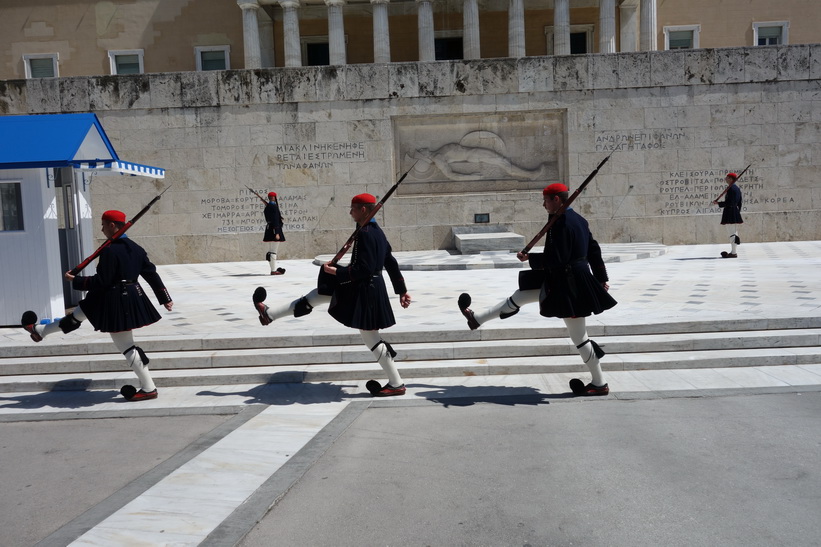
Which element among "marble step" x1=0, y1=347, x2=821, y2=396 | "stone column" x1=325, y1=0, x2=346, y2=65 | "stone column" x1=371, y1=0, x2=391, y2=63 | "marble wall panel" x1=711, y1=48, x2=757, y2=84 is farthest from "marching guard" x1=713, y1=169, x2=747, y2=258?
"stone column" x1=325, y1=0, x2=346, y2=65

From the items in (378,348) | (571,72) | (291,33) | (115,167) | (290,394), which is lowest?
(290,394)

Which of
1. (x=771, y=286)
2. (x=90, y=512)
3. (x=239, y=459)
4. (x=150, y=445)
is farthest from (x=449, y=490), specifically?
(x=771, y=286)

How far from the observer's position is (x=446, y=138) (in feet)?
63.7

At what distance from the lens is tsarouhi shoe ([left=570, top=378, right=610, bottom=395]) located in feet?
20.8

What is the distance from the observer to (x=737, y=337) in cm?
775

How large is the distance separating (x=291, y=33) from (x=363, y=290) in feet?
81.6

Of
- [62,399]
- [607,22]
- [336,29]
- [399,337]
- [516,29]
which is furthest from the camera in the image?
[336,29]

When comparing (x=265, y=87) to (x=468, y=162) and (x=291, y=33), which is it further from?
(x=291, y=33)

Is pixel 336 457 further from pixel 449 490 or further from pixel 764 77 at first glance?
pixel 764 77

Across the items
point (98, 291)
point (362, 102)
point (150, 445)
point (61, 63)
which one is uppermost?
point (61, 63)

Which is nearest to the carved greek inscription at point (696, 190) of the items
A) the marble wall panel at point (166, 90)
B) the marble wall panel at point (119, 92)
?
the marble wall panel at point (166, 90)

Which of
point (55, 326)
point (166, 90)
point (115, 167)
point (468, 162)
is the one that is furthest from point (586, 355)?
point (166, 90)

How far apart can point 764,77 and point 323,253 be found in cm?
1224

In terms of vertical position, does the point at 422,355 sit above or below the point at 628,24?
below
